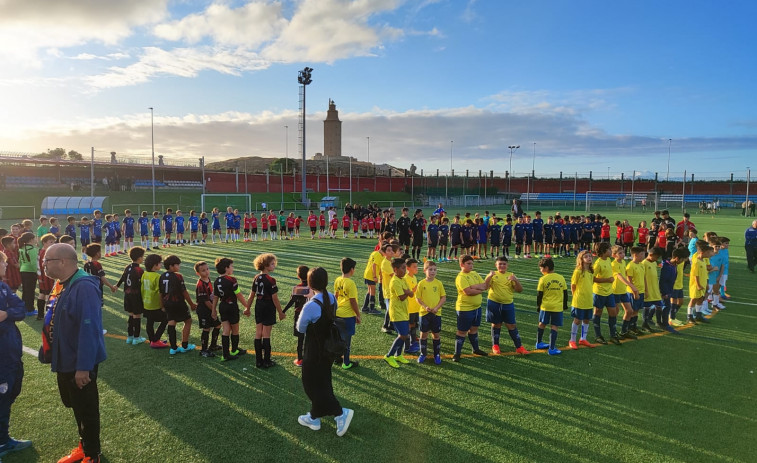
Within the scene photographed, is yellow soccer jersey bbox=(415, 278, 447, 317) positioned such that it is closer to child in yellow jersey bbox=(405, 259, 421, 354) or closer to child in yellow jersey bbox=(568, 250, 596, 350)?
child in yellow jersey bbox=(405, 259, 421, 354)

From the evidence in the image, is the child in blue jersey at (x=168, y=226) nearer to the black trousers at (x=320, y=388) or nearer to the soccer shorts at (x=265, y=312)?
the soccer shorts at (x=265, y=312)

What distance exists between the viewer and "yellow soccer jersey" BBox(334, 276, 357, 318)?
21.0 ft

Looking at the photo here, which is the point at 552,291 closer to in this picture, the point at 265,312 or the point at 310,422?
the point at 310,422

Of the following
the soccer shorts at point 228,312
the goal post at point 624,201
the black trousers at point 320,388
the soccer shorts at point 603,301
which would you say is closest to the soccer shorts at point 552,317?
the soccer shorts at point 603,301

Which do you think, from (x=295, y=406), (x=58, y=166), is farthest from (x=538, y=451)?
(x=58, y=166)

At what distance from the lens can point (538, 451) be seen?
15.0 feet

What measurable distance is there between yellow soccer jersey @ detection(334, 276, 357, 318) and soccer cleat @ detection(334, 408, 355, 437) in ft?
5.80

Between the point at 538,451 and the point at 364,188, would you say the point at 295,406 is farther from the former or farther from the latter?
the point at 364,188

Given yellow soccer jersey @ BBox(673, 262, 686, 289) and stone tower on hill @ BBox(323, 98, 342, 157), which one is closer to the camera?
yellow soccer jersey @ BBox(673, 262, 686, 289)

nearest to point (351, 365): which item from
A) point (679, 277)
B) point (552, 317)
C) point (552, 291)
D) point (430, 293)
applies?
point (430, 293)

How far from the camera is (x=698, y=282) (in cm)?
898

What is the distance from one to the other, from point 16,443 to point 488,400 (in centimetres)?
549

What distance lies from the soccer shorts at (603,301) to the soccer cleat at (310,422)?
559 cm

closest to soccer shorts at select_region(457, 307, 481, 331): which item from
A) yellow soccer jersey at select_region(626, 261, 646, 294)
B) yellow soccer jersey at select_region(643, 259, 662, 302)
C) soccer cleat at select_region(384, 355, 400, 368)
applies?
soccer cleat at select_region(384, 355, 400, 368)
